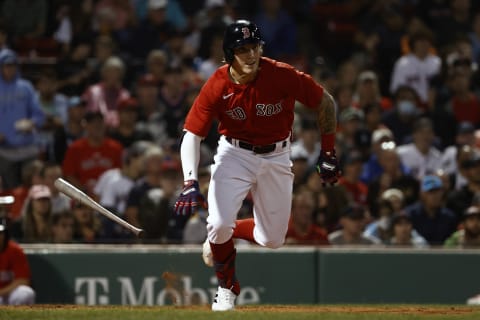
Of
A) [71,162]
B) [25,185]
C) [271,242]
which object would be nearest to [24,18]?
[71,162]

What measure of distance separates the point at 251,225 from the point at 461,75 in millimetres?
6750

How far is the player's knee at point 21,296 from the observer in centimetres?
1091

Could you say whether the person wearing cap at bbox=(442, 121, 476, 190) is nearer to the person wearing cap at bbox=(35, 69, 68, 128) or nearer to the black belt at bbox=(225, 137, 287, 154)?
the person wearing cap at bbox=(35, 69, 68, 128)

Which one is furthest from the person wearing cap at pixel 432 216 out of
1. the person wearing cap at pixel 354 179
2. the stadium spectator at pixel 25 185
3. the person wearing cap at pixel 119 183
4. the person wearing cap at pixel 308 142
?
the stadium spectator at pixel 25 185

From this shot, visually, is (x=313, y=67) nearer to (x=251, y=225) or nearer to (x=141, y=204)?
(x=141, y=204)

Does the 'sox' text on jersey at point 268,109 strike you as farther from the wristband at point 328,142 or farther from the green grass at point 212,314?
the green grass at point 212,314

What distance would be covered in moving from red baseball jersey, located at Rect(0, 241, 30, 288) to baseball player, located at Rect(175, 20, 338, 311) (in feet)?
9.95

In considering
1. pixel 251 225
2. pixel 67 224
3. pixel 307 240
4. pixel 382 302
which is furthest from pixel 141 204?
pixel 251 225

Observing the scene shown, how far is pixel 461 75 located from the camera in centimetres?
1502

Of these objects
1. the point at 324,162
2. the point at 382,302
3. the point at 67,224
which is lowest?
the point at 382,302

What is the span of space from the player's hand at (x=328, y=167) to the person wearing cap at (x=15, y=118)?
5.34 meters

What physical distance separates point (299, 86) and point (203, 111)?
A: 0.69 meters

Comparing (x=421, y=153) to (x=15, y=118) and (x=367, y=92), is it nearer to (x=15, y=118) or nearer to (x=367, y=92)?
(x=367, y=92)

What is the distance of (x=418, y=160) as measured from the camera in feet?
45.6
